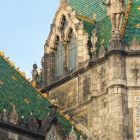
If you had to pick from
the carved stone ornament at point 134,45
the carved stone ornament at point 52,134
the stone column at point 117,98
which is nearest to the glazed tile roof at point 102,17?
the carved stone ornament at point 134,45

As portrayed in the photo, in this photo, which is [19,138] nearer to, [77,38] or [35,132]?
[35,132]

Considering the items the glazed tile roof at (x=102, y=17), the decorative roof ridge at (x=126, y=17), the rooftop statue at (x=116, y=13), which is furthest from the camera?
the glazed tile roof at (x=102, y=17)

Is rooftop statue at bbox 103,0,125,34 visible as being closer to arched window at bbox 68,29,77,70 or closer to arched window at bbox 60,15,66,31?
arched window at bbox 68,29,77,70

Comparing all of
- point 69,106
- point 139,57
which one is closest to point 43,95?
point 69,106

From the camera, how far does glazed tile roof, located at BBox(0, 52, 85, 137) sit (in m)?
34.2

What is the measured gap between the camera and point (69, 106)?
130 ft

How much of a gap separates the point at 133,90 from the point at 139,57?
71.9 inches

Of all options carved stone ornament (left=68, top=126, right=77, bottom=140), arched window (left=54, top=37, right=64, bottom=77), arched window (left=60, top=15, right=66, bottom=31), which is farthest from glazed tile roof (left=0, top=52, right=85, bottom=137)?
arched window (left=60, top=15, right=66, bottom=31)

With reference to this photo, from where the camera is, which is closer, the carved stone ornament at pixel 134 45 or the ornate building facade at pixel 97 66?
the ornate building facade at pixel 97 66

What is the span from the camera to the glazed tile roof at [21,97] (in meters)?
34.2

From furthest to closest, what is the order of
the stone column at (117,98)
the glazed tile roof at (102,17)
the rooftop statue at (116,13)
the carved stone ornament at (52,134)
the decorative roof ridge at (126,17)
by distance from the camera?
the glazed tile roof at (102,17) < the decorative roof ridge at (126,17) < the rooftop statue at (116,13) < the stone column at (117,98) < the carved stone ornament at (52,134)

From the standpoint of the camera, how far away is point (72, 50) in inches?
1629

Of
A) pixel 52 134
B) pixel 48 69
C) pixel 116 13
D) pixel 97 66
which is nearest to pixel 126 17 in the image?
pixel 116 13

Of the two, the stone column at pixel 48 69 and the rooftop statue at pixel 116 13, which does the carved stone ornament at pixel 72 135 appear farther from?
the rooftop statue at pixel 116 13
